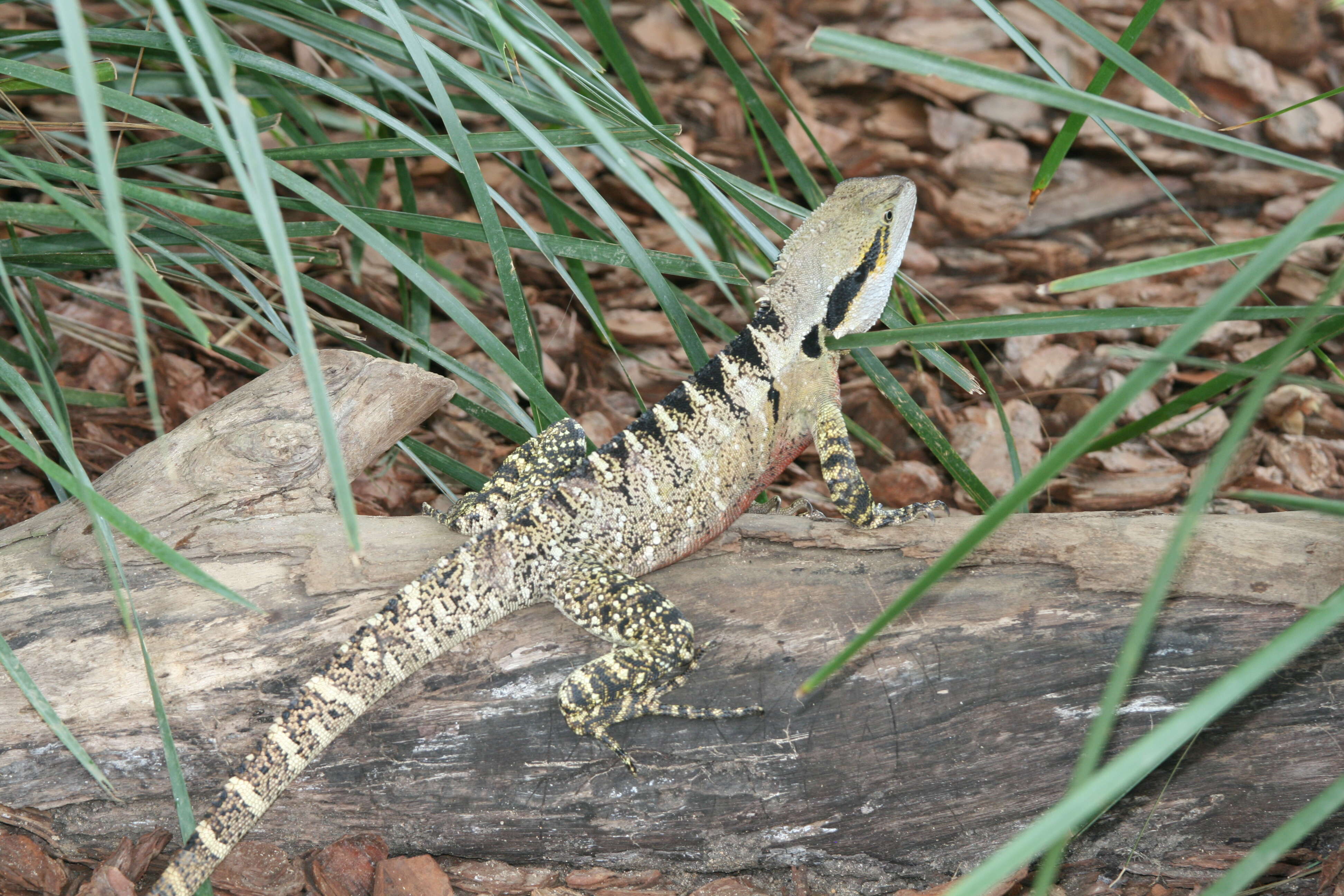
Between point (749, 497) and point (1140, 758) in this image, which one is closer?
point (1140, 758)

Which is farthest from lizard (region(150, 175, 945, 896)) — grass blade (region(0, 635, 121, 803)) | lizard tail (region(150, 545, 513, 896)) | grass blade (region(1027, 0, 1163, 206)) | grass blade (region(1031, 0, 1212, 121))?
grass blade (region(1031, 0, 1212, 121))

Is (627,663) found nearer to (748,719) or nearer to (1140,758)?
(748,719)

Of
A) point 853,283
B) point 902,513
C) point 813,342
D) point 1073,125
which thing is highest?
point 1073,125

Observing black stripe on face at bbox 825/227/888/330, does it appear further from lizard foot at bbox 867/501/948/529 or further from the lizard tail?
the lizard tail

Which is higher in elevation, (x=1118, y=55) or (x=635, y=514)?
(x=1118, y=55)

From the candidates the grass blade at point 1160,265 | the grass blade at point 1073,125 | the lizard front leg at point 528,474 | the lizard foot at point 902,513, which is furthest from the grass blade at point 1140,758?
the lizard front leg at point 528,474

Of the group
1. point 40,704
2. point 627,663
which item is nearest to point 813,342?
point 627,663

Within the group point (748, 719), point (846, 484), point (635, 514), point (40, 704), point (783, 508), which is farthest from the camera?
point (783, 508)
